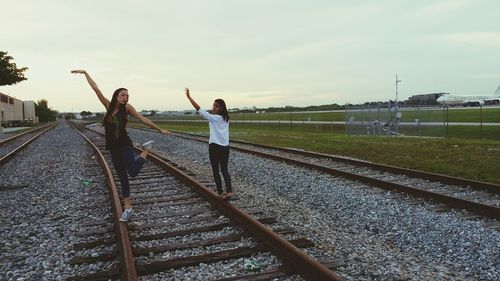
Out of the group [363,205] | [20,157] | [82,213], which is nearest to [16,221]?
[82,213]

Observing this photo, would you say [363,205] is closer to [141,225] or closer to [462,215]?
[462,215]

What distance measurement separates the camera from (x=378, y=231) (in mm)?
6789

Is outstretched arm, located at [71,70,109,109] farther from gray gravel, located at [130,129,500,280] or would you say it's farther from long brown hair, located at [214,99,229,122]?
gray gravel, located at [130,129,500,280]

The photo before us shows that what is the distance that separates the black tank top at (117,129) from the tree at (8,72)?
52346 mm

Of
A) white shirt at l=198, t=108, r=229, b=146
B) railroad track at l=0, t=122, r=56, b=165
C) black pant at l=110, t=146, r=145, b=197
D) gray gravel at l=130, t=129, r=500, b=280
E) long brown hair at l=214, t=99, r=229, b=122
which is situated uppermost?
long brown hair at l=214, t=99, r=229, b=122

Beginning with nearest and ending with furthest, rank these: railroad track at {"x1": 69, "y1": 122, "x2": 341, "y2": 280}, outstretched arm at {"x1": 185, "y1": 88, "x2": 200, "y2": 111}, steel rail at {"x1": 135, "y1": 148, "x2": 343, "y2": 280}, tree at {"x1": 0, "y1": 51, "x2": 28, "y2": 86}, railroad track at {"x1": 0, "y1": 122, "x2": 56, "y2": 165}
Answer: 1. steel rail at {"x1": 135, "y1": 148, "x2": 343, "y2": 280}
2. railroad track at {"x1": 69, "y1": 122, "x2": 341, "y2": 280}
3. outstretched arm at {"x1": 185, "y1": 88, "x2": 200, "y2": 111}
4. railroad track at {"x1": 0, "y1": 122, "x2": 56, "y2": 165}
5. tree at {"x1": 0, "y1": 51, "x2": 28, "y2": 86}

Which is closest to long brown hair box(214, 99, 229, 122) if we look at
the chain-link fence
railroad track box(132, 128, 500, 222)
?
railroad track box(132, 128, 500, 222)

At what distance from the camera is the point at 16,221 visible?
25.4 ft

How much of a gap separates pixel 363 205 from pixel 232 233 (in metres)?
3.07

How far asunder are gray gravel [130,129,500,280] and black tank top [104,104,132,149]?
281cm

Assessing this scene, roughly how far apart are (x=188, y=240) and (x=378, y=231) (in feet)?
9.16

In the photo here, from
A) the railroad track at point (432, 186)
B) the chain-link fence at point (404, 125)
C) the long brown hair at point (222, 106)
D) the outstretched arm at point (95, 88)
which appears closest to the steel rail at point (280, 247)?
the long brown hair at point (222, 106)

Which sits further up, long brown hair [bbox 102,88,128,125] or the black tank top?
long brown hair [bbox 102,88,128,125]

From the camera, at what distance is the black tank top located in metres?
6.56
